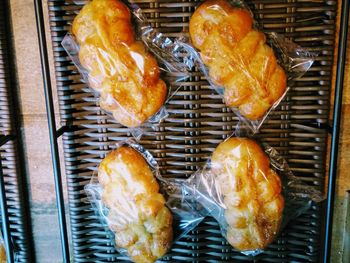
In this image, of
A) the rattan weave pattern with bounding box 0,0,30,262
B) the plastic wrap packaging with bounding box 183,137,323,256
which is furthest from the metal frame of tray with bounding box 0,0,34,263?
the plastic wrap packaging with bounding box 183,137,323,256

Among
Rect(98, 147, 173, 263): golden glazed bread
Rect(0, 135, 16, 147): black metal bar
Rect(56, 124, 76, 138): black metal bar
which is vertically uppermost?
Rect(56, 124, 76, 138): black metal bar

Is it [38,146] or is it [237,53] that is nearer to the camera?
[237,53]

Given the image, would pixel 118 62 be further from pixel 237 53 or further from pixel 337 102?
pixel 337 102

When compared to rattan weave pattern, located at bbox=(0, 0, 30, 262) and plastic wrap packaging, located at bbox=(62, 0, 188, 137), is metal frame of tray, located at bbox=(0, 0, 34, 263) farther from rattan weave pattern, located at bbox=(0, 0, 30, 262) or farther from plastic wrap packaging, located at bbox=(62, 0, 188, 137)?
plastic wrap packaging, located at bbox=(62, 0, 188, 137)

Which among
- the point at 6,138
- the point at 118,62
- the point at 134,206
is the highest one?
the point at 118,62

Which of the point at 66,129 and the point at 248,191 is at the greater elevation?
the point at 66,129

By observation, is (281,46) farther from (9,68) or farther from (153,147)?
(9,68)

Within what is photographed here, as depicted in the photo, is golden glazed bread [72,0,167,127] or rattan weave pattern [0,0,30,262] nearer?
golden glazed bread [72,0,167,127]

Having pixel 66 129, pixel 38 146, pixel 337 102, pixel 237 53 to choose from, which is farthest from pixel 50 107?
pixel 337 102
